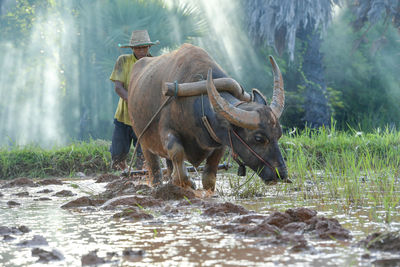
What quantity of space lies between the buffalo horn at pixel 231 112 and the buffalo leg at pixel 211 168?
39.9 inches

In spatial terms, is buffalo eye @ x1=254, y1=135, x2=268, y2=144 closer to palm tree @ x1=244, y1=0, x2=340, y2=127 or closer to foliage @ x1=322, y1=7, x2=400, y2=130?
palm tree @ x1=244, y1=0, x2=340, y2=127

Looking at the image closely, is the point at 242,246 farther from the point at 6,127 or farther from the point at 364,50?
the point at 6,127

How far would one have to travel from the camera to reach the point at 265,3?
60.1 feet

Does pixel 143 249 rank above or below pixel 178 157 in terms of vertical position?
below

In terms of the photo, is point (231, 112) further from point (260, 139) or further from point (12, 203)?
point (12, 203)

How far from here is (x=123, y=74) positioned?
7121 millimetres

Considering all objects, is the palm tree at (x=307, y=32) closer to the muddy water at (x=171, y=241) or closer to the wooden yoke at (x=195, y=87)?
the wooden yoke at (x=195, y=87)

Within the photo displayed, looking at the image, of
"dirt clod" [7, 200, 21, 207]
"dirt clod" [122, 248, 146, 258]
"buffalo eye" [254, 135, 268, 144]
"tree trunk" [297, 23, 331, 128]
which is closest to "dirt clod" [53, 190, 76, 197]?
"dirt clod" [7, 200, 21, 207]

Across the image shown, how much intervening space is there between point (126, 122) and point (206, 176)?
77.2 inches

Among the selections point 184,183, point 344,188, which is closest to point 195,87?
point 184,183

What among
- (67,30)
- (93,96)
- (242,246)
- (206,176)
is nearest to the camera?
(242,246)

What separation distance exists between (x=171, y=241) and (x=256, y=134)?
1.75 metres

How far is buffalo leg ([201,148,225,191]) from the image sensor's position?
18.2 feet

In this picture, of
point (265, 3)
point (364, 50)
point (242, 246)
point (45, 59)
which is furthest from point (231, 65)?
point (242, 246)
